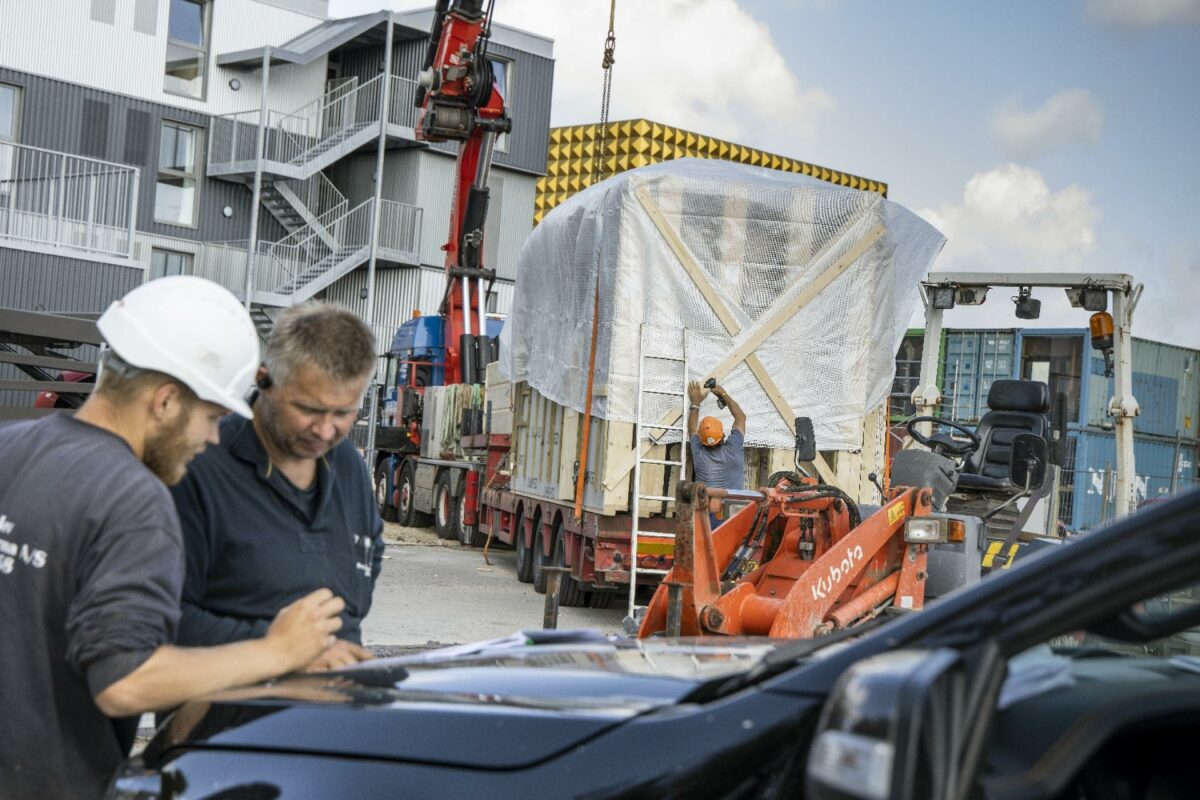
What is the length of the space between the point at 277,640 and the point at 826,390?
412 inches

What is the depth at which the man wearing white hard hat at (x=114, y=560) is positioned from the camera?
262cm

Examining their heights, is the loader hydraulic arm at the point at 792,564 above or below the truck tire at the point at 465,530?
above

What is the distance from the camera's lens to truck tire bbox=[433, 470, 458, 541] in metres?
20.8

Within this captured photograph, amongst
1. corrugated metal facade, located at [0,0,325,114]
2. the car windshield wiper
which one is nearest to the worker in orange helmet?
the car windshield wiper

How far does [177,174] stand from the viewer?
36.9 metres

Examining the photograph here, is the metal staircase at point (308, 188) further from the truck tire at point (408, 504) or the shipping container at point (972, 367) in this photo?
the shipping container at point (972, 367)

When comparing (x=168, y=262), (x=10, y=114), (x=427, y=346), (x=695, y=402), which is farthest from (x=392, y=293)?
(x=695, y=402)

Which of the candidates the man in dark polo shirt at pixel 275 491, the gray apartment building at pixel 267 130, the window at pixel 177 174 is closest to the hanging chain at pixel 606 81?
the gray apartment building at pixel 267 130

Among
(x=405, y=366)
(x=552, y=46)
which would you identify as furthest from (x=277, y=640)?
(x=552, y=46)

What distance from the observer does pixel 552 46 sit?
4012cm

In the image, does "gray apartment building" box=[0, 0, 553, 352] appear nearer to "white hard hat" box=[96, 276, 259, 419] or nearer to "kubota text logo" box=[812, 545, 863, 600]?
"kubota text logo" box=[812, 545, 863, 600]

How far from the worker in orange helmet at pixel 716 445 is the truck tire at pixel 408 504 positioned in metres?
11.3

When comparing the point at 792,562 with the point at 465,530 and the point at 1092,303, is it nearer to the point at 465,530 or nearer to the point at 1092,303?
the point at 1092,303

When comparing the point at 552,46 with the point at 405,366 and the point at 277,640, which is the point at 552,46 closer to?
the point at 405,366
